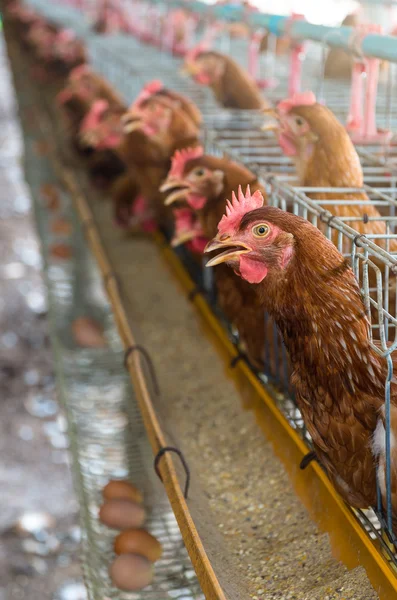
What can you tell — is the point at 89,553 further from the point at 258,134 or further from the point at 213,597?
the point at 258,134

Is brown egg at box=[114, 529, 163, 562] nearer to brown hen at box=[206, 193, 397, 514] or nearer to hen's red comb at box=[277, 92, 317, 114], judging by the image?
brown hen at box=[206, 193, 397, 514]

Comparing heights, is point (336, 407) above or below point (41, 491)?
above

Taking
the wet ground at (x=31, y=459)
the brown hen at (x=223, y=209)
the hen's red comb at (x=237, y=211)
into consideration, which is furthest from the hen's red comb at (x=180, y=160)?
the wet ground at (x=31, y=459)

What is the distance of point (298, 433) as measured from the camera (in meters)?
1.37

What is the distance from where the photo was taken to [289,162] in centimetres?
197

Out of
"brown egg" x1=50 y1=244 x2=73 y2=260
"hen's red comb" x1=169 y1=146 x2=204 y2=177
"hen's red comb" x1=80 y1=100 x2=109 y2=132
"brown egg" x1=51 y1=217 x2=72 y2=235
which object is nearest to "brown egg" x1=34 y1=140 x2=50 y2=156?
"brown egg" x1=51 y1=217 x2=72 y2=235

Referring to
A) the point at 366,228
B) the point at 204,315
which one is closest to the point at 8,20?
the point at 204,315

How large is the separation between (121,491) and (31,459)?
125 centimetres

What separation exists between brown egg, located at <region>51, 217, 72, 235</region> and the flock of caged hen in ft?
2.83

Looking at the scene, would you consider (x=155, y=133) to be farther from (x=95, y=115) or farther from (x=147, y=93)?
(x=95, y=115)

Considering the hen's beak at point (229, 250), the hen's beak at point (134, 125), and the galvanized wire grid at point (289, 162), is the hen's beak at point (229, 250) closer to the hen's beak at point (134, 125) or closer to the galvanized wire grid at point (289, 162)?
the galvanized wire grid at point (289, 162)

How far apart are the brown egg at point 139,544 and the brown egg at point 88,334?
3.78 feet

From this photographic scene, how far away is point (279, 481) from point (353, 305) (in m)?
0.44

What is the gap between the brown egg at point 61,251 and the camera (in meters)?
3.47
